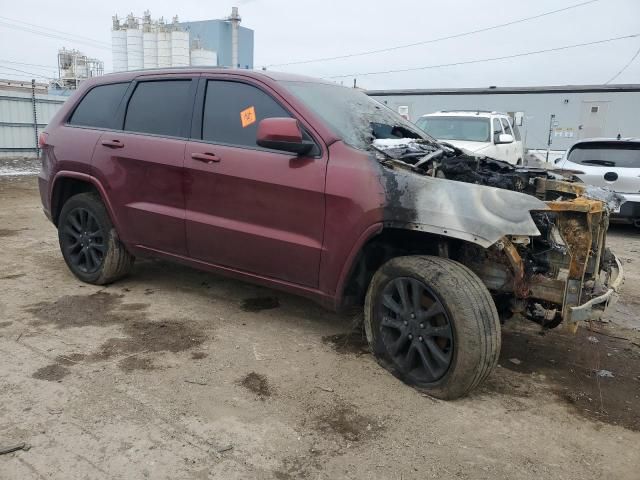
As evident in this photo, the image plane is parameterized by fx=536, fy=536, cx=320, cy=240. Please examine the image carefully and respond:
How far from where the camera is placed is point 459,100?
2316cm

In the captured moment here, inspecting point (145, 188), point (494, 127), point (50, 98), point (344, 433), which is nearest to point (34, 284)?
point (145, 188)

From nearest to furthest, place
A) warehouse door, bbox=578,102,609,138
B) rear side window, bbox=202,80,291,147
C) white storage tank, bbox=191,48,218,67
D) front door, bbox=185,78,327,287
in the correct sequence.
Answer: front door, bbox=185,78,327,287 → rear side window, bbox=202,80,291,147 → warehouse door, bbox=578,102,609,138 → white storage tank, bbox=191,48,218,67

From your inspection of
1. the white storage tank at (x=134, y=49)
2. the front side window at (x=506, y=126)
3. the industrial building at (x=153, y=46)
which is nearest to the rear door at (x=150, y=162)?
the front side window at (x=506, y=126)

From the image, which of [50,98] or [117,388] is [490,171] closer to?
[117,388]

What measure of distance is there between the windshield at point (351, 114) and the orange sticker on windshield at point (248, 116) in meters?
0.29

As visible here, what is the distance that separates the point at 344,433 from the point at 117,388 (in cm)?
132

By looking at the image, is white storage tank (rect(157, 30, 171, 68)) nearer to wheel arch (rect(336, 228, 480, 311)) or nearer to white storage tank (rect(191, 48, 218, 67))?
white storage tank (rect(191, 48, 218, 67))

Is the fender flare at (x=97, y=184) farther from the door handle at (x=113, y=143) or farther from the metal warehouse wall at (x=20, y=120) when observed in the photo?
the metal warehouse wall at (x=20, y=120)

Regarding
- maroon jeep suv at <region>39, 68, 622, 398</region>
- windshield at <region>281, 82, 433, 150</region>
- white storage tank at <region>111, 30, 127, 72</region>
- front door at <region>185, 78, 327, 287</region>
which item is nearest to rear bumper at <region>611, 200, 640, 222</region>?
maroon jeep suv at <region>39, 68, 622, 398</region>

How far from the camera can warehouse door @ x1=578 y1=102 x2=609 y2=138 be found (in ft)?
69.5

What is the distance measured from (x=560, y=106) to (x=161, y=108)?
2134cm

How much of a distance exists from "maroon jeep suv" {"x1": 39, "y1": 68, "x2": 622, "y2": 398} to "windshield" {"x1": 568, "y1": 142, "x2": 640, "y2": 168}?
5230 millimetres

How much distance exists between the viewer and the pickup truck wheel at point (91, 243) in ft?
15.1

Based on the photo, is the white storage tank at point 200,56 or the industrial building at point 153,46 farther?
the white storage tank at point 200,56
